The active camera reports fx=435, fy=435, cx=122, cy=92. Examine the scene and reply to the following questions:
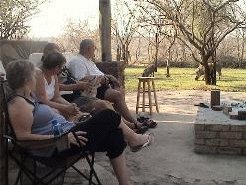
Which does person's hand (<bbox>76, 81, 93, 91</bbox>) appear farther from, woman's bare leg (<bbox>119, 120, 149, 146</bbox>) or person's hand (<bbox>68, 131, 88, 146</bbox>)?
person's hand (<bbox>68, 131, 88, 146</bbox>)

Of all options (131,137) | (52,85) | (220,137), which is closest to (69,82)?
(52,85)

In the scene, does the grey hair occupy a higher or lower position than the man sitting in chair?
higher

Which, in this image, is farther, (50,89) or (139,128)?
(139,128)

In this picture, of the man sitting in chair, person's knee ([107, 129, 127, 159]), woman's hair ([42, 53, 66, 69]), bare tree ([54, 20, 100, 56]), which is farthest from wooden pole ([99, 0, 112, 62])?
bare tree ([54, 20, 100, 56])

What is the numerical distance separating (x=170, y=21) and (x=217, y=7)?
1.70m

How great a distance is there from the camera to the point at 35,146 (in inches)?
105

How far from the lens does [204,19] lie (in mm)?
14750

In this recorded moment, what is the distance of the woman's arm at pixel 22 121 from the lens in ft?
8.68

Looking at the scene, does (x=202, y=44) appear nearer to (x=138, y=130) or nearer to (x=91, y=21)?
(x=138, y=130)

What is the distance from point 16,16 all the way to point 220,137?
9.83 m

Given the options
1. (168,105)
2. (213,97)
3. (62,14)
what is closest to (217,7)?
(168,105)

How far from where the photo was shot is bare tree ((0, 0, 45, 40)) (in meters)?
12.4

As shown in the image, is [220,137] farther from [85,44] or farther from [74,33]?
[74,33]

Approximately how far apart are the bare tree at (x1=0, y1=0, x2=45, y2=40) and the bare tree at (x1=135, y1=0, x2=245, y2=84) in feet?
12.4
